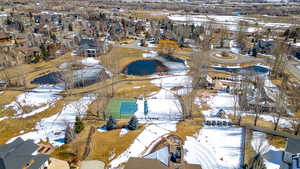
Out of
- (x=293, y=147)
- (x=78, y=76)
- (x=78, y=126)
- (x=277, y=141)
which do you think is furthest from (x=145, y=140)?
(x=78, y=76)

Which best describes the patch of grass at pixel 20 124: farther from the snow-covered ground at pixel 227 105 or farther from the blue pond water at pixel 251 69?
the blue pond water at pixel 251 69

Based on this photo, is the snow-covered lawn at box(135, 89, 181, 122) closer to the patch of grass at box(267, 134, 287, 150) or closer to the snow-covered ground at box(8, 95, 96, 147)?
the snow-covered ground at box(8, 95, 96, 147)

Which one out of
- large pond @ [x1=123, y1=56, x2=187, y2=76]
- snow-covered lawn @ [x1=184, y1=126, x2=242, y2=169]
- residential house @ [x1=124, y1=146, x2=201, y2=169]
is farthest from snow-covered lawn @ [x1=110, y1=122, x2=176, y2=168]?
large pond @ [x1=123, y1=56, x2=187, y2=76]

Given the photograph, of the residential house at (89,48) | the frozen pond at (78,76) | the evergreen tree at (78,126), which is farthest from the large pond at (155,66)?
the evergreen tree at (78,126)

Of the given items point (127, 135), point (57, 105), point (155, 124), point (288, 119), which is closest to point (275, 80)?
point (288, 119)

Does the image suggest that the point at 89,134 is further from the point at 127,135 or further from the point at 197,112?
the point at 197,112
